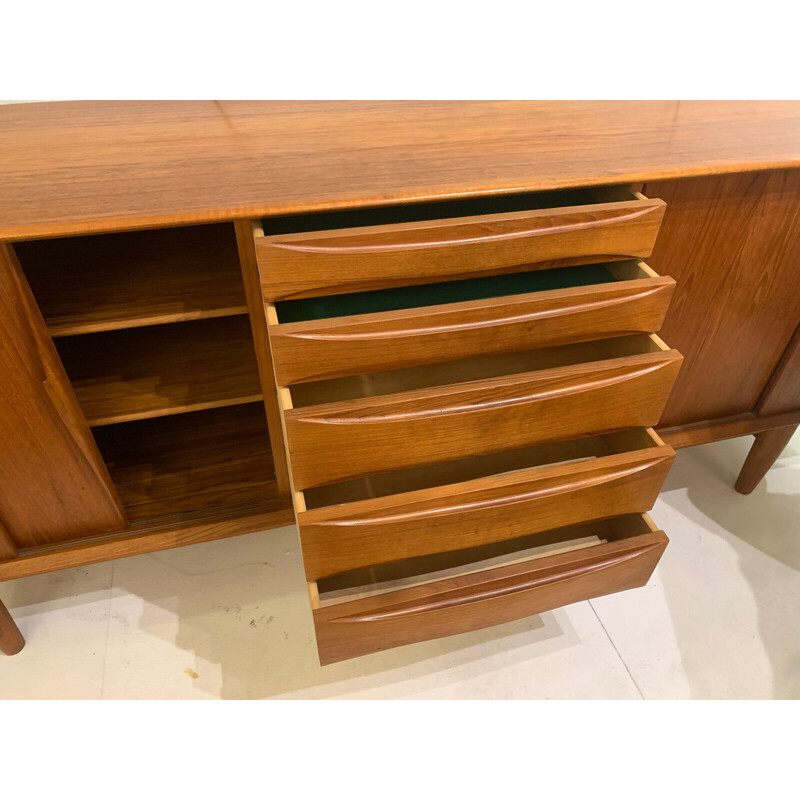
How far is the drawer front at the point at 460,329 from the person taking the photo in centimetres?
69

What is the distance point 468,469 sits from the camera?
0.92 meters

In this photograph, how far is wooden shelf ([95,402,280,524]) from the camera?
3.29 ft

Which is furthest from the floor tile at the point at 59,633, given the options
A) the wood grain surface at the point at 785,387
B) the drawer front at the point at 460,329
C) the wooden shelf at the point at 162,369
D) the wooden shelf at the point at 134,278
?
the wood grain surface at the point at 785,387

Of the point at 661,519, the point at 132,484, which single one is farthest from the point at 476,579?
the point at 661,519

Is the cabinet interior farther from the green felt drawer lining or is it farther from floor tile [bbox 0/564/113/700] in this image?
floor tile [bbox 0/564/113/700]

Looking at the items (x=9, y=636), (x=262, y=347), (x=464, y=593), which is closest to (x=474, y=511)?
(x=464, y=593)

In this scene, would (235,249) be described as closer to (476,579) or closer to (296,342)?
(296,342)

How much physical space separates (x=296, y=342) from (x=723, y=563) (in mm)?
930

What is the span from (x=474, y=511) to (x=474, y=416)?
0.10 metres

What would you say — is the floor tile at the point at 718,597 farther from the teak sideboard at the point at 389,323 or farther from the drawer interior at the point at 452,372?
the drawer interior at the point at 452,372

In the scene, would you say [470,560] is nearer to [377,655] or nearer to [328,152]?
[377,655]

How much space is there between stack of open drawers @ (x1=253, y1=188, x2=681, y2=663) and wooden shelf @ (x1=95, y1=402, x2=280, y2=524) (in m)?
0.26

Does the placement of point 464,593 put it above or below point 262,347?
below

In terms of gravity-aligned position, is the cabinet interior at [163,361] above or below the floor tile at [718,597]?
above
